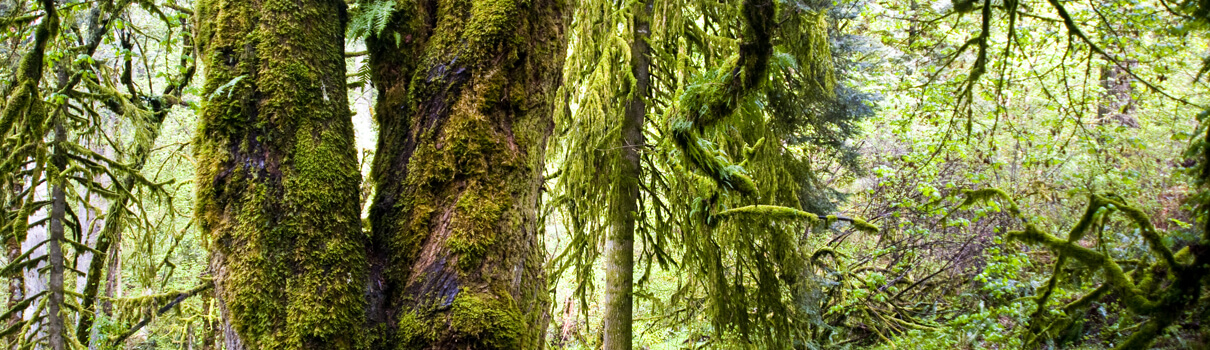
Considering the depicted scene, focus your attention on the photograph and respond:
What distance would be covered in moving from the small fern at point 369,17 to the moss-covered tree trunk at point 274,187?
0.14 meters

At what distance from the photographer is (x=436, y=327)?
1.57m

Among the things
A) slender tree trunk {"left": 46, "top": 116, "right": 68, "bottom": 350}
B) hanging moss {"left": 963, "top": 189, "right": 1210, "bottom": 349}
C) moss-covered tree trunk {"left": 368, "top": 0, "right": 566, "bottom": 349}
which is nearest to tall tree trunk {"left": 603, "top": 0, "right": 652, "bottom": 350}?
moss-covered tree trunk {"left": 368, "top": 0, "right": 566, "bottom": 349}

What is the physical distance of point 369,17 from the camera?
1.79m

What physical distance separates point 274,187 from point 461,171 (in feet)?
1.61

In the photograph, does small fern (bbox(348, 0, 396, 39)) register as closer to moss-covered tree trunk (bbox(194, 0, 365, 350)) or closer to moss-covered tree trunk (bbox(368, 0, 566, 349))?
moss-covered tree trunk (bbox(368, 0, 566, 349))

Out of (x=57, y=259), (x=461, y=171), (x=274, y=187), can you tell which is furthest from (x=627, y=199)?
(x=57, y=259)

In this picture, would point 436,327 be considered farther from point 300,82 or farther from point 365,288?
point 300,82

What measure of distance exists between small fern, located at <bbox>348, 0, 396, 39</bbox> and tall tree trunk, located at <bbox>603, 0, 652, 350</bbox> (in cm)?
285

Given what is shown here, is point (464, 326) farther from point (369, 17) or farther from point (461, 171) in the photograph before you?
point (369, 17)

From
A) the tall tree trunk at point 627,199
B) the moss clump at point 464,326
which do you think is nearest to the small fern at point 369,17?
the moss clump at point 464,326

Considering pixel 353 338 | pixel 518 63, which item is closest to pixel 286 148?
pixel 353 338

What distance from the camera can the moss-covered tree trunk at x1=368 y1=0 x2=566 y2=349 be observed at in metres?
1.62

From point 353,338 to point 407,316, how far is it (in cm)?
15

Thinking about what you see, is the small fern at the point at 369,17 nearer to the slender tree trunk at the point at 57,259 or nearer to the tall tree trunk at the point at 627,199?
the tall tree trunk at the point at 627,199
